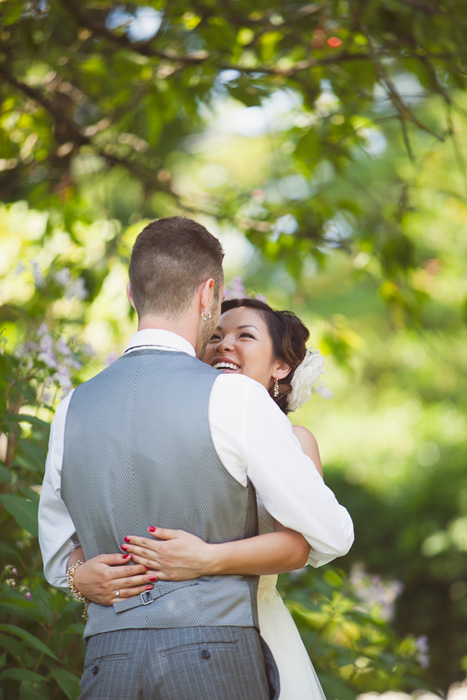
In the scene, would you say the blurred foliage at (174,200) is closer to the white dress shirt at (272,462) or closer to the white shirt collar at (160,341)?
the white shirt collar at (160,341)

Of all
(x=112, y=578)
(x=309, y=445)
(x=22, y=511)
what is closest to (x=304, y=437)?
(x=309, y=445)

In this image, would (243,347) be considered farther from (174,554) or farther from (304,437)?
(174,554)

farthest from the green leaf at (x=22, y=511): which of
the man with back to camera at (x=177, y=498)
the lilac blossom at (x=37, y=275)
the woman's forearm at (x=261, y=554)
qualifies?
the lilac blossom at (x=37, y=275)

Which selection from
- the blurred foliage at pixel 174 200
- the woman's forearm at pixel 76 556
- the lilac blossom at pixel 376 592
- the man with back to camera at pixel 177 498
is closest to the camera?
the man with back to camera at pixel 177 498

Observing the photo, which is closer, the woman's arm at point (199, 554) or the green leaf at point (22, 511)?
the woman's arm at point (199, 554)

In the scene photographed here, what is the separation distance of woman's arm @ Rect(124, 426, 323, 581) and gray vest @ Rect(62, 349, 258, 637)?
3cm

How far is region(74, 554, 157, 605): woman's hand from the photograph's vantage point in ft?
5.26

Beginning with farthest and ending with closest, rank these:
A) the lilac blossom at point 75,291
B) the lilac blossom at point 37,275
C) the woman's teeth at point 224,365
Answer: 1. the lilac blossom at point 75,291
2. the lilac blossom at point 37,275
3. the woman's teeth at point 224,365

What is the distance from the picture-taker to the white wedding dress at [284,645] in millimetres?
1864

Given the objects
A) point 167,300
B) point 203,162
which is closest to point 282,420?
point 167,300

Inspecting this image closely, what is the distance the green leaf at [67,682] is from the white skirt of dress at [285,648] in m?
0.62

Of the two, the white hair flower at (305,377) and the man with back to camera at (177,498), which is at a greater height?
the man with back to camera at (177,498)

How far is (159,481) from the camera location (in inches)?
61.6

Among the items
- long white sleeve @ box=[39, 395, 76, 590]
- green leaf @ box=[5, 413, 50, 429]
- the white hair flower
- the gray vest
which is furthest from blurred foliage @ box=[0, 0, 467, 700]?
the white hair flower
